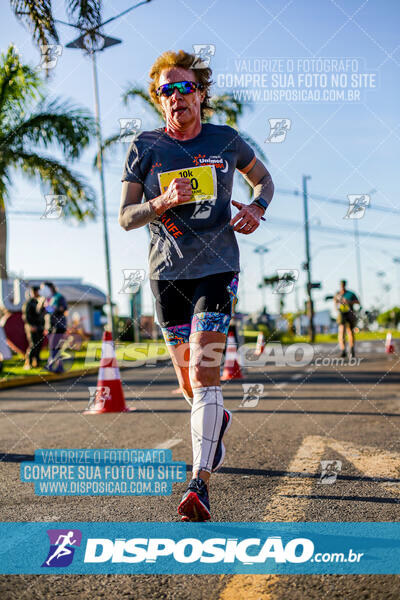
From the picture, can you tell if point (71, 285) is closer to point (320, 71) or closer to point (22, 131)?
point (22, 131)

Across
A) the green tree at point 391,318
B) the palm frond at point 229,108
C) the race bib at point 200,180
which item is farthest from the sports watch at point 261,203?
the green tree at point 391,318

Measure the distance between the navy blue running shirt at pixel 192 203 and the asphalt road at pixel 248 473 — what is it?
116 centimetres

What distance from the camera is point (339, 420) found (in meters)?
6.11

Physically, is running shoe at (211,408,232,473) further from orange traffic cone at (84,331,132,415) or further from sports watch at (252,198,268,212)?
orange traffic cone at (84,331,132,415)

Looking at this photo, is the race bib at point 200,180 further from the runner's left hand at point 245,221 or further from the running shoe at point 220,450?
the running shoe at point 220,450

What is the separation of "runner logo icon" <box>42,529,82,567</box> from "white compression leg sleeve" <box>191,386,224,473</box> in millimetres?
581

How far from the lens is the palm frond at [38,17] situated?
3.75 m

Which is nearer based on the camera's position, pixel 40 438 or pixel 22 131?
pixel 40 438

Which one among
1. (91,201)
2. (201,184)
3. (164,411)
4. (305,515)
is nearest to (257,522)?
(305,515)

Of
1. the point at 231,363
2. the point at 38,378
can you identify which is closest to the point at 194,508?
the point at 231,363

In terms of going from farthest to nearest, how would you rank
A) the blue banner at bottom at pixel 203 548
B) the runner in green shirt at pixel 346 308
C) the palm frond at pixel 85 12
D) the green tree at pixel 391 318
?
the green tree at pixel 391 318 < the runner in green shirt at pixel 346 308 < the palm frond at pixel 85 12 < the blue banner at bottom at pixel 203 548

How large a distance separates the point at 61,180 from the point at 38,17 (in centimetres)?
1000

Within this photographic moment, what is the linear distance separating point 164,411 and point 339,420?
2086 millimetres

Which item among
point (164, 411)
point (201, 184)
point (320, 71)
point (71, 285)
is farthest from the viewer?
point (71, 285)
